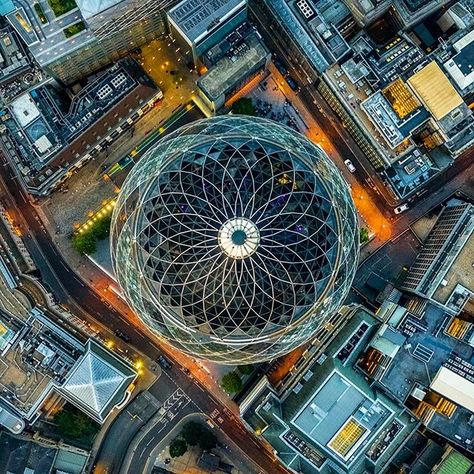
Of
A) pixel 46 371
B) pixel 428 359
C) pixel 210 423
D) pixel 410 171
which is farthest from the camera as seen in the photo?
pixel 210 423

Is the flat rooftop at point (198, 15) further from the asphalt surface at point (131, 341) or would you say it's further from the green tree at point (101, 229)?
the green tree at point (101, 229)

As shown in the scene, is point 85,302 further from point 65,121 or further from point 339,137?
point 339,137

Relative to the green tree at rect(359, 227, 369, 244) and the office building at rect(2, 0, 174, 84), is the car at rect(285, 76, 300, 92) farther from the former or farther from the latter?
the green tree at rect(359, 227, 369, 244)

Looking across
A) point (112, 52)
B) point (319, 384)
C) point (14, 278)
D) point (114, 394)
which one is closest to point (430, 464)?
point (319, 384)

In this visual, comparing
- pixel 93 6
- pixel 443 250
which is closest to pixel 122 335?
pixel 93 6

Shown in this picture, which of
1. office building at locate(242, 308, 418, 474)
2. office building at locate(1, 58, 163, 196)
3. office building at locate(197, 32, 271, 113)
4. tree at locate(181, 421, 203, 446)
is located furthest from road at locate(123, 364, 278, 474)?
office building at locate(197, 32, 271, 113)

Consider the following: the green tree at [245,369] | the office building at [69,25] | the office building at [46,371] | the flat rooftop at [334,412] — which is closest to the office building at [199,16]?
the office building at [69,25]
